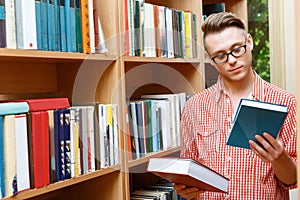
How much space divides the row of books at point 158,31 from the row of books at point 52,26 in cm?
19

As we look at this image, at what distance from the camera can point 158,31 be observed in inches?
74.0

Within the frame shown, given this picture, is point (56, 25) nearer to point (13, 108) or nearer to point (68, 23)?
point (68, 23)

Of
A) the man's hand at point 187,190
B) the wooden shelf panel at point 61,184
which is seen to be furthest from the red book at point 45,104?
the man's hand at point 187,190

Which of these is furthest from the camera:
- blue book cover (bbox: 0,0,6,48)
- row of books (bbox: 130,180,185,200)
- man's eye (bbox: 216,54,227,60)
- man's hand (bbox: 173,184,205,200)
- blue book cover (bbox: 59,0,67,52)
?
row of books (bbox: 130,180,185,200)

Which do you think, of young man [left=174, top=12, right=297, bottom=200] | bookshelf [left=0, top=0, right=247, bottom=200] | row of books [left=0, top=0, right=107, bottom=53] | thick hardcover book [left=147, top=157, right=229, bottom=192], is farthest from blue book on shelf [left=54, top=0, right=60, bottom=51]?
young man [left=174, top=12, right=297, bottom=200]

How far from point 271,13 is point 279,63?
353 millimetres

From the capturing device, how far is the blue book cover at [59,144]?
4.28 ft

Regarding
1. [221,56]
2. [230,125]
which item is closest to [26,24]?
[221,56]

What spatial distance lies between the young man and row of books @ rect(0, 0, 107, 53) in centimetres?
46

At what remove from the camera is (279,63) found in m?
2.88

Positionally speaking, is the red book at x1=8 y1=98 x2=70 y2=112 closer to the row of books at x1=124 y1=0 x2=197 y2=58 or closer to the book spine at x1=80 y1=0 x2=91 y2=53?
the book spine at x1=80 y1=0 x2=91 y2=53

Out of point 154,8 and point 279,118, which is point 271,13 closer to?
point 154,8

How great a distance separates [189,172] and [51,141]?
0.42 metres

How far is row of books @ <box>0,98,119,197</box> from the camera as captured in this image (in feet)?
3.77
